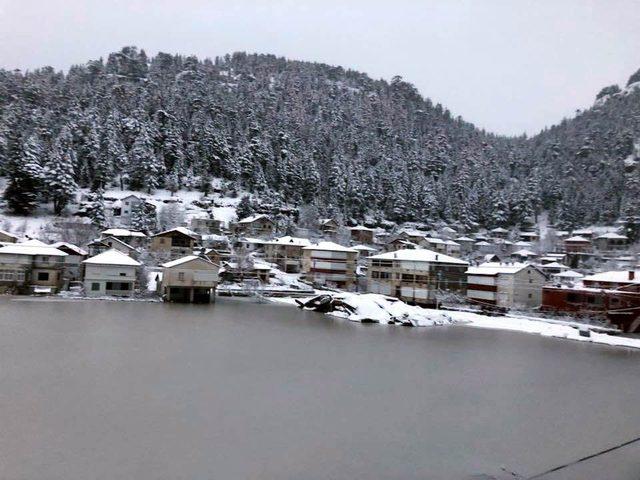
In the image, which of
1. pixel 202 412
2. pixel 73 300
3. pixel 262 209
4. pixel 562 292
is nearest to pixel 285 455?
pixel 202 412

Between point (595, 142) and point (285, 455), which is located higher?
point (595, 142)

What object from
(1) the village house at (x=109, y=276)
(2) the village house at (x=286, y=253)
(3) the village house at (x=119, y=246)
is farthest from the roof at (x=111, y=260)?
(2) the village house at (x=286, y=253)

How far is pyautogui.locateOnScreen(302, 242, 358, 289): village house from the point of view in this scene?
1682 inches

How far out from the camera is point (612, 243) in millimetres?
57219

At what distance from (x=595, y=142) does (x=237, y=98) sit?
69144 millimetres

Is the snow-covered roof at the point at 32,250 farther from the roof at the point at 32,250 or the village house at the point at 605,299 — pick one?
the village house at the point at 605,299

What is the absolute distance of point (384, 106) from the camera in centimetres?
12038

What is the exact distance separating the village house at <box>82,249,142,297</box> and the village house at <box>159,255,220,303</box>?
221 cm

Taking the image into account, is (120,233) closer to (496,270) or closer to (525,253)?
(496,270)

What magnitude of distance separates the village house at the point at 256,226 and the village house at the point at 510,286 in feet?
78.1

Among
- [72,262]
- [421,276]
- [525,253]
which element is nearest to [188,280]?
[72,262]

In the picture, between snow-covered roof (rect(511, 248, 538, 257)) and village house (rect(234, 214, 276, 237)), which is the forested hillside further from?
snow-covered roof (rect(511, 248, 538, 257))

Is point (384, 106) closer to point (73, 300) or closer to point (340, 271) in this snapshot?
point (340, 271)

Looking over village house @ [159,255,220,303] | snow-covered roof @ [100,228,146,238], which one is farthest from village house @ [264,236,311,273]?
village house @ [159,255,220,303]
